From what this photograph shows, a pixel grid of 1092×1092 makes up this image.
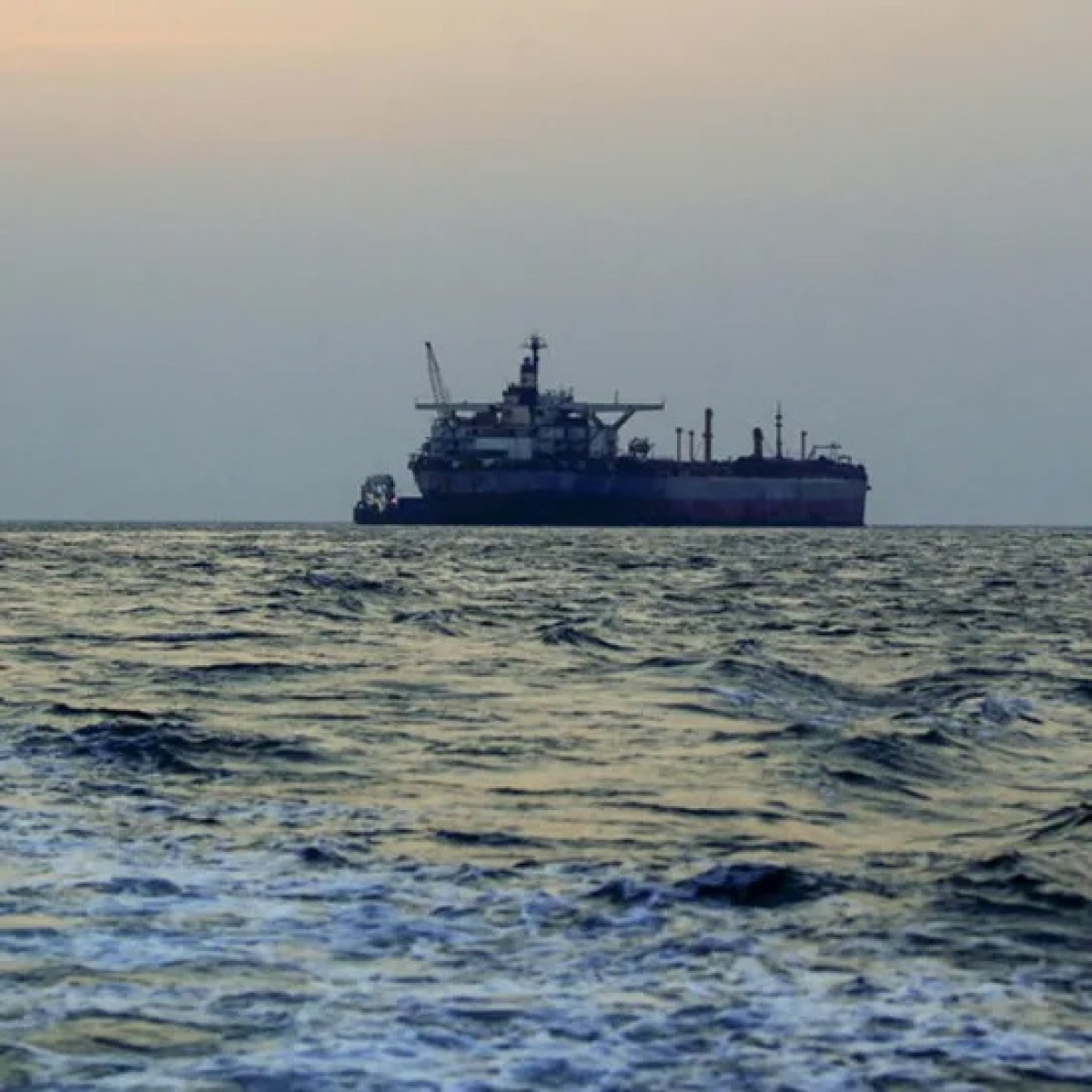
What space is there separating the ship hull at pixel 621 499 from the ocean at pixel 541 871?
148 meters

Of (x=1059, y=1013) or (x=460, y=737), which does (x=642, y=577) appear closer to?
(x=460, y=737)

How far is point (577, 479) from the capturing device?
17662 cm

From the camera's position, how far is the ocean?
8.03 meters

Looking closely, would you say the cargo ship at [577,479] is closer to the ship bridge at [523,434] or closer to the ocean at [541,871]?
the ship bridge at [523,434]

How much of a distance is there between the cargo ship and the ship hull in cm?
8

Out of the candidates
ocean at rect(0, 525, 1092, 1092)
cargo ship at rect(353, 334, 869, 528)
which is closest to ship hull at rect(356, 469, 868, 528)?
cargo ship at rect(353, 334, 869, 528)

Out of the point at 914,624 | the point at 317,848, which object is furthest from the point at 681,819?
the point at 914,624

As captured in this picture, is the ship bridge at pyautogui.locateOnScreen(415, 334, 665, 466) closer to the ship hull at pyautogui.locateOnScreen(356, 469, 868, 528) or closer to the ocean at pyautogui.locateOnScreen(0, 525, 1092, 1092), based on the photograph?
the ship hull at pyautogui.locateOnScreen(356, 469, 868, 528)

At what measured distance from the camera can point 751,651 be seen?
27969 millimetres

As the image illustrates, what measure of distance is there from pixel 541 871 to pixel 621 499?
168 meters

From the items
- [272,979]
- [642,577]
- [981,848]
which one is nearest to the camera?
[272,979]

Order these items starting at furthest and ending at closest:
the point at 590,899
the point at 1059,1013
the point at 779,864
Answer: the point at 779,864
the point at 590,899
the point at 1059,1013

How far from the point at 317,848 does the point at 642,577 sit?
49.8 m

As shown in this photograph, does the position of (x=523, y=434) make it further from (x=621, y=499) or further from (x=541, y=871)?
(x=541, y=871)
